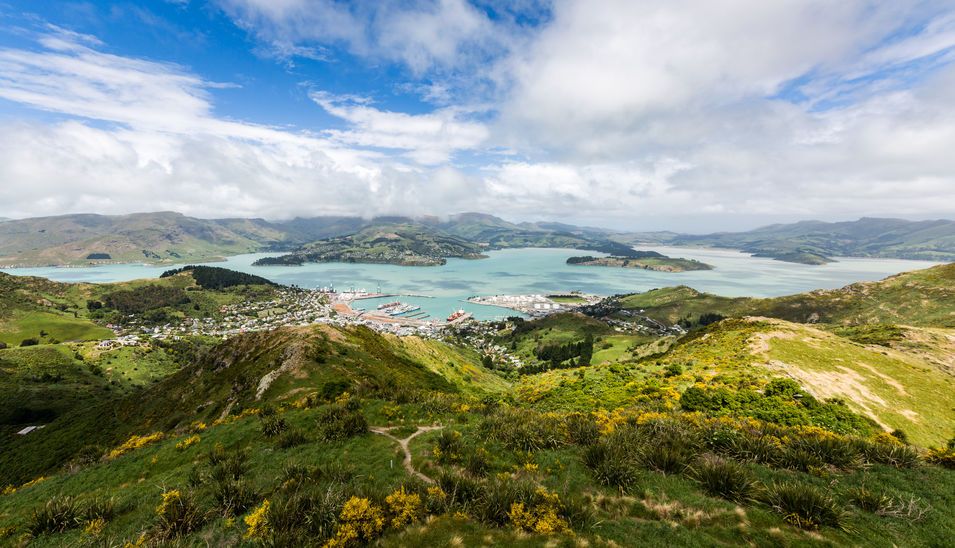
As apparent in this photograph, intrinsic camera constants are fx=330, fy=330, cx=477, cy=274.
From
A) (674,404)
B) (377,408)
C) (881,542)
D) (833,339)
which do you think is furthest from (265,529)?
(833,339)

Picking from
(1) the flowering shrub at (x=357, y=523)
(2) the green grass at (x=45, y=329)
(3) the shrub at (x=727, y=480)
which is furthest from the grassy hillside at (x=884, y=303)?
(2) the green grass at (x=45, y=329)

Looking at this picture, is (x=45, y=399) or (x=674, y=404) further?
(x=45, y=399)

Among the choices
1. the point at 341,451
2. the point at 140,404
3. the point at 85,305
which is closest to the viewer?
the point at 341,451

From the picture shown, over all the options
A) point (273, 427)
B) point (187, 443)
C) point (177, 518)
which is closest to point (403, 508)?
point (177, 518)

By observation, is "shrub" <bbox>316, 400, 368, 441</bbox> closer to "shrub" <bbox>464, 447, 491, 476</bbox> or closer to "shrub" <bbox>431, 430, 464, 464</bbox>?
"shrub" <bbox>431, 430, 464, 464</bbox>

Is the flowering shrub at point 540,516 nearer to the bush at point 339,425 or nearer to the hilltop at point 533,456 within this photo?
the hilltop at point 533,456

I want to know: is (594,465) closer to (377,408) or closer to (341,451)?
(341,451)

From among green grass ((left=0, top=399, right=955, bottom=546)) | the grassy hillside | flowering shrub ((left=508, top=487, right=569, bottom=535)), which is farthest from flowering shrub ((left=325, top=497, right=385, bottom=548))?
the grassy hillside

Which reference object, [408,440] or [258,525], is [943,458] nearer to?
[408,440]
